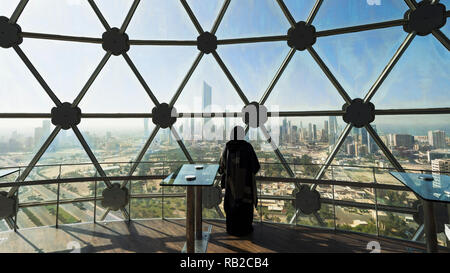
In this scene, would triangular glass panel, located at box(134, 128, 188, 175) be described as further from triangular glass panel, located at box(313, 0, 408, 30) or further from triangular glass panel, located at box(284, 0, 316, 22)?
triangular glass panel, located at box(313, 0, 408, 30)

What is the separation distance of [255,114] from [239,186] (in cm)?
208

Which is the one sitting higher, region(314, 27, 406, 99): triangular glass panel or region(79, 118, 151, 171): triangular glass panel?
region(314, 27, 406, 99): triangular glass panel

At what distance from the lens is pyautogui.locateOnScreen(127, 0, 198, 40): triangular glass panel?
516cm

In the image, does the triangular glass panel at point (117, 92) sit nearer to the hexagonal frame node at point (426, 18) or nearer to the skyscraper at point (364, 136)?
the skyscraper at point (364, 136)

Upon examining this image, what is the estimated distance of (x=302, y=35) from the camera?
4.64 meters

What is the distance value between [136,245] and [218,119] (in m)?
3.18

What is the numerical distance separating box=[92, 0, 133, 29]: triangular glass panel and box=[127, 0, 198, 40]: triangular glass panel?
0.29 metres

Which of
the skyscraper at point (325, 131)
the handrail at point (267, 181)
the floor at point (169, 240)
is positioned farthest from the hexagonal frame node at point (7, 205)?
the skyscraper at point (325, 131)

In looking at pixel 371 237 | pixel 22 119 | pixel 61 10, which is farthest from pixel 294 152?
pixel 61 10

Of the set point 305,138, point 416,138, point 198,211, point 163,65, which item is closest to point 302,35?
point 305,138

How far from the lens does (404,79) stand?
4.11 metres

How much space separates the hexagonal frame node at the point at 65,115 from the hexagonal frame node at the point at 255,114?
4.15m

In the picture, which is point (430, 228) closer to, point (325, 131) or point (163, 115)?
point (325, 131)

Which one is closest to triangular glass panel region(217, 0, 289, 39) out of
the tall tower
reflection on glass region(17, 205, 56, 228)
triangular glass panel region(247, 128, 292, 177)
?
the tall tower
